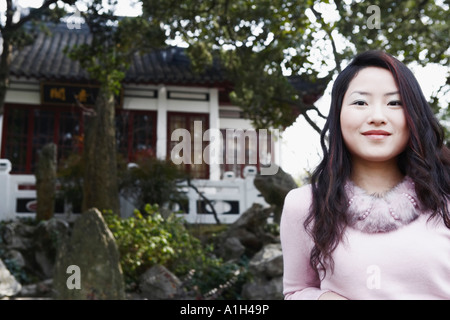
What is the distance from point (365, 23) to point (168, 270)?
3641 millimetres

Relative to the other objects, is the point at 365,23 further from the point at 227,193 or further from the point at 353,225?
the point at 227,193

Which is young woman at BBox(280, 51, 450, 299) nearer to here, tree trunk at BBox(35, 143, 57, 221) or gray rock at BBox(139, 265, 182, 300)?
gray rock at BBox(139, 265, 182, 300)

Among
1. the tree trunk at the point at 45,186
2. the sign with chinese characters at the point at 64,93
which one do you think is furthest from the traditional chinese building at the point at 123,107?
the tree trunk at the point at 45,186

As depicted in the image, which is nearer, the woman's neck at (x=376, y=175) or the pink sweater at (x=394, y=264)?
the pink sweater at (x=394, y=264)

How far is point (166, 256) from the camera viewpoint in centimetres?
653

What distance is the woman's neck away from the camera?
143cm

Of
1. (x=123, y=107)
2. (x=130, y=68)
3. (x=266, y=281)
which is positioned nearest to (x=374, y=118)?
(x=266, y=281)

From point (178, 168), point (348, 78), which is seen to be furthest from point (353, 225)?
point (178, 168)

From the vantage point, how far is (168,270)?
256 inches

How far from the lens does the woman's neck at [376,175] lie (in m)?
1.43

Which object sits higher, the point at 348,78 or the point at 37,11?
the point at 37,11

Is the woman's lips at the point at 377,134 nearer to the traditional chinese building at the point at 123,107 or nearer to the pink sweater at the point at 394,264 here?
the pink sweater at the point at 394,264

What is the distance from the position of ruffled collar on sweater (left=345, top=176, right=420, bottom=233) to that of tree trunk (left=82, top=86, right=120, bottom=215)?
7.06 m
